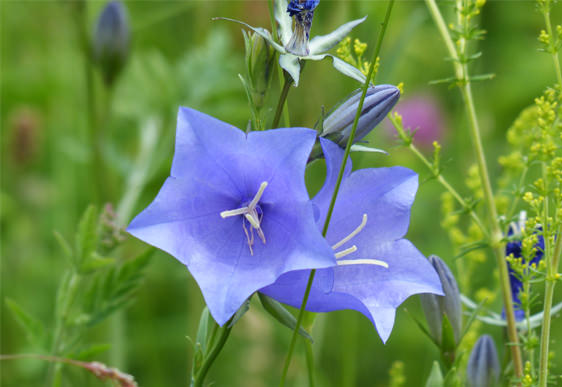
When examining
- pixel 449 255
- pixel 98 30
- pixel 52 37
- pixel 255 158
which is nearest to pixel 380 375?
pixel 449 255

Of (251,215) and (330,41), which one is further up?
(330,41)

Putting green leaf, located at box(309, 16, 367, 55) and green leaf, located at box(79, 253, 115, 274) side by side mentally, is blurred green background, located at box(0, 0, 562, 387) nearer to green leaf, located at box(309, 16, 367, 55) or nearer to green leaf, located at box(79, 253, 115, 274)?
green leaf, located at box(79, 253, 115, 274)

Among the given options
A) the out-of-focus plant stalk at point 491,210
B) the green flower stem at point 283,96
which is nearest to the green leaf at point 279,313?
the green flower stem at point 283,96

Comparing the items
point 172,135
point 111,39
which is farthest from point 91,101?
point 172,135

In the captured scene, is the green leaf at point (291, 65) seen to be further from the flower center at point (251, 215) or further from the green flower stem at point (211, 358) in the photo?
the green flower stem at point (211, 358)

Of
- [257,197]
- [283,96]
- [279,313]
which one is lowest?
[279,313]

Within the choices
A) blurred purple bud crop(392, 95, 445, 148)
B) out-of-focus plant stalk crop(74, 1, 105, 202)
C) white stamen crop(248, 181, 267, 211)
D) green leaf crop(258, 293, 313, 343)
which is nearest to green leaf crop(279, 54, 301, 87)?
white stamen crop(248, 181, 267, 211)

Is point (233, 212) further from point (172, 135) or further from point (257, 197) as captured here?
point (172, 135)
